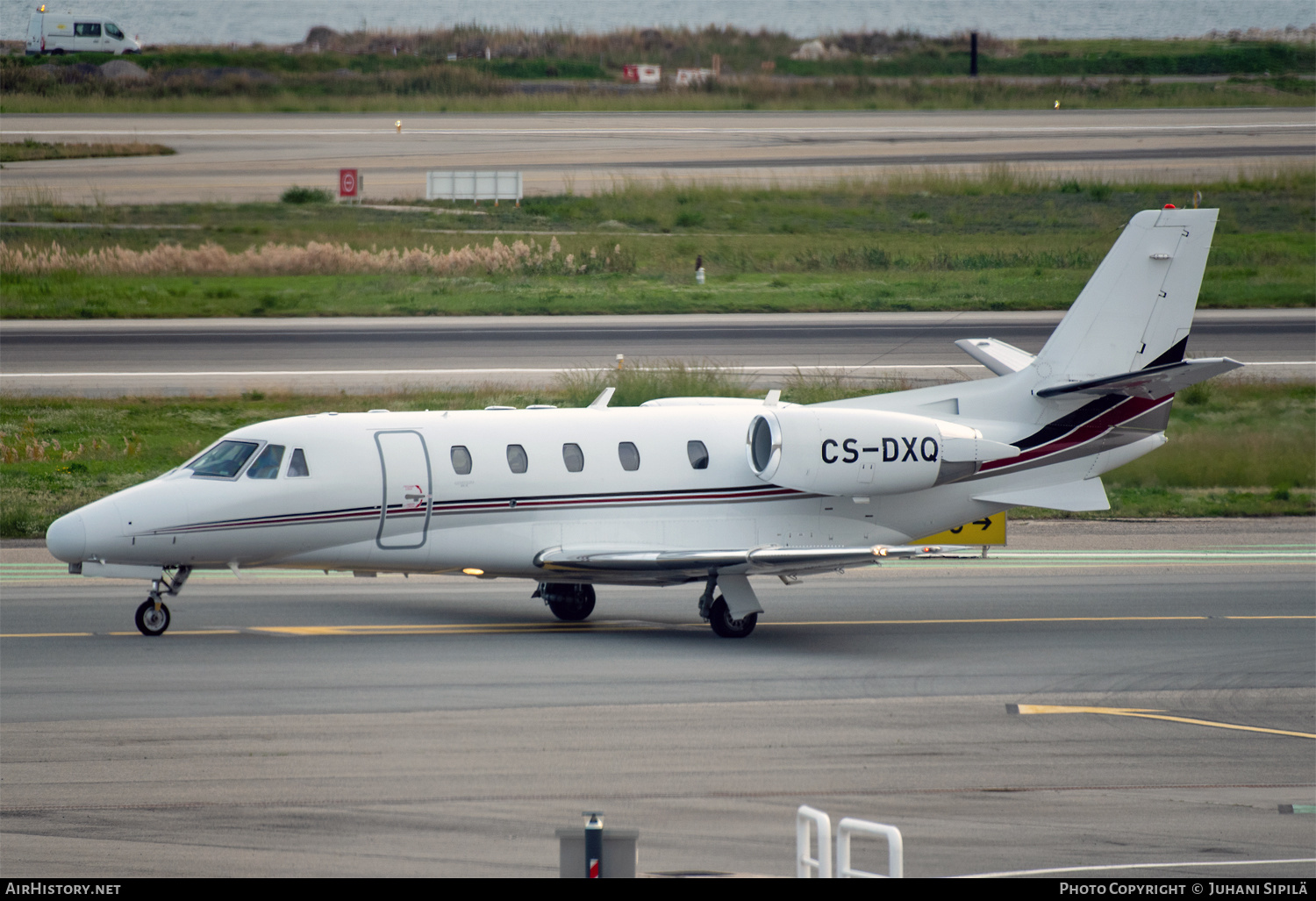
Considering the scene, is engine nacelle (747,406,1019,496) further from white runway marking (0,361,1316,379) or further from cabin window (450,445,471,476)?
white runway marking (0,361,1316,379)

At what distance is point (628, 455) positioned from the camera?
795 inches

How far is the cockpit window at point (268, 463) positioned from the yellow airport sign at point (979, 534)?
9.72 metres

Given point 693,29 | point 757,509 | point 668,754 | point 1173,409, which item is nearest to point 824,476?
point 757,509

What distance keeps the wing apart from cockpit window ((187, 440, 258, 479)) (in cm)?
411

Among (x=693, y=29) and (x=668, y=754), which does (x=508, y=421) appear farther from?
(x=693, y=29)

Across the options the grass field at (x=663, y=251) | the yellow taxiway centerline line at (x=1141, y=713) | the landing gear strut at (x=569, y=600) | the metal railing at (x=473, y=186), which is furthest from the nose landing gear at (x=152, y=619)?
the metal railing at (x=473, y=186)

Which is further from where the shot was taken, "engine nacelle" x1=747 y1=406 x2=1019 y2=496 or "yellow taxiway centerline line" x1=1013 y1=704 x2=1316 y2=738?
"engine nacelle" x1=747 y1=406 x2=1019 y2=496

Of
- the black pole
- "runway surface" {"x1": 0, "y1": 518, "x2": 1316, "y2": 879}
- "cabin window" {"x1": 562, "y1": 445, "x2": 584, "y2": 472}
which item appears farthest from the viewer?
"cabin window" {"x1": 562, "y1": 445, "x2": 584, "y2": 472}

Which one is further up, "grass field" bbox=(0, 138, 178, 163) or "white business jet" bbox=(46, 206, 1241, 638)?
"grass field" bbox=(0, 138, 178, 163)

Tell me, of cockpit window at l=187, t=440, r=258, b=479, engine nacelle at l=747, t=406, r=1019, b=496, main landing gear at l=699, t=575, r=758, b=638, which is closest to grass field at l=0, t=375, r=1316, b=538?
cockpit window at l=187, t=440, r=258, b=479

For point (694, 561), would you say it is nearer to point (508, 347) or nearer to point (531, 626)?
point (531, 626)

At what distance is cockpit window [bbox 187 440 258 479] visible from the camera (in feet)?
62.7

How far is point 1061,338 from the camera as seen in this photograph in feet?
71.4

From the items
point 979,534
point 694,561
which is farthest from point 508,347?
point 694,561
